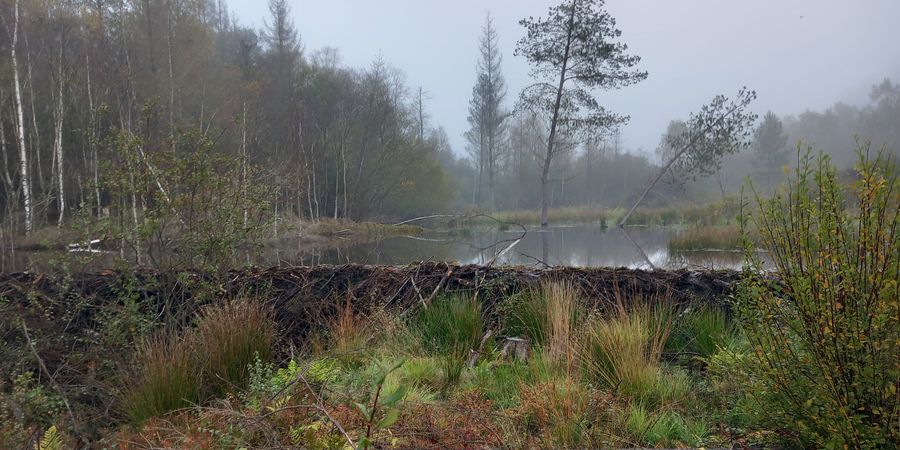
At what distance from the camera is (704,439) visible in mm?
2777

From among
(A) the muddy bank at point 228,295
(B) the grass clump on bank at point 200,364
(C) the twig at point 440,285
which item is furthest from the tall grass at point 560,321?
(B) the grass clump on bank at point 200,364

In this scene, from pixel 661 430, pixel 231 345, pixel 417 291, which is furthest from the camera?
pixel 417 291

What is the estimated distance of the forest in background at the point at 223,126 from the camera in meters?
Answer: 6.14

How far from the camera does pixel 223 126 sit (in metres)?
22.6

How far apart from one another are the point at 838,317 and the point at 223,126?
23522 millimetres

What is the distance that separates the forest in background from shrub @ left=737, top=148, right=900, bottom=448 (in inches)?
193

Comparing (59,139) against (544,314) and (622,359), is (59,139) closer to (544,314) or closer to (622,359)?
(544,314)

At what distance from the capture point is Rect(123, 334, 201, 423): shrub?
11.2ft

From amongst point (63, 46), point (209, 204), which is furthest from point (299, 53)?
point (209, 204)

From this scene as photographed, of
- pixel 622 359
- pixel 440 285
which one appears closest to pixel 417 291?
pixel 440 285

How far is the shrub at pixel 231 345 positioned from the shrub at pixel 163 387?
11 centimetres

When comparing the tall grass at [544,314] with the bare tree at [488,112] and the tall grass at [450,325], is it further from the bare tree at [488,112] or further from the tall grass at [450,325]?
the bare tree at [488,112]

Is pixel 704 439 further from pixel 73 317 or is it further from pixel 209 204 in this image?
pixel 73 317

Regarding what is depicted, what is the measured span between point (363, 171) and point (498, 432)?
3438 centimetres
